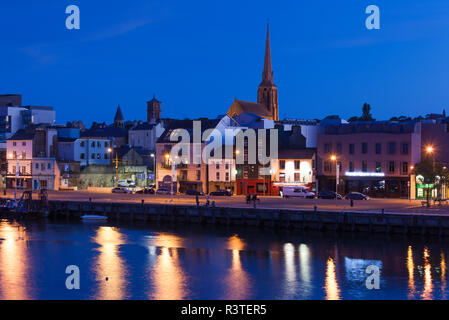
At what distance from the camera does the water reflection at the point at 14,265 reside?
132ft

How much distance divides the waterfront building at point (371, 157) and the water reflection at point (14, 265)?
147 feet

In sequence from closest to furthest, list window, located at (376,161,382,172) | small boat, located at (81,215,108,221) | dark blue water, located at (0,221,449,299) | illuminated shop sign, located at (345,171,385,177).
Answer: dark blue water, located at (0,221,449,299)
small boat, located at (81,215,108,221)
illuminated shop sign, located at (345,171,385,177)
window, located at (376,161,382,172)

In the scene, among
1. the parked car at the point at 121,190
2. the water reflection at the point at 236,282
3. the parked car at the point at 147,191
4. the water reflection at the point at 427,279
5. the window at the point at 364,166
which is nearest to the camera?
the water reflection at the point at 427,279

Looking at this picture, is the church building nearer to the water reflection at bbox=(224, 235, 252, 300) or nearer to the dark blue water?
the dark blue water

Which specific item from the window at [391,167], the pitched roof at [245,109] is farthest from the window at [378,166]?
the pitched roof at [245,109]

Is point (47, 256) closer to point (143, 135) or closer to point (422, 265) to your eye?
point (422, 265)

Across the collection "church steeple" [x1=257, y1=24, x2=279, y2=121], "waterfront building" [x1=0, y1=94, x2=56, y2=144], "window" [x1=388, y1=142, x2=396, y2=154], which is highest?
"church steeple" [x1=257, y1=24, x2=279, y2=121]

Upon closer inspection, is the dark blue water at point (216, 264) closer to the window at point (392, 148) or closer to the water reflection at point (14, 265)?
the water reflection at point (14, 265)

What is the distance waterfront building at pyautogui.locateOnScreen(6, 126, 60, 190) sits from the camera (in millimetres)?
115312

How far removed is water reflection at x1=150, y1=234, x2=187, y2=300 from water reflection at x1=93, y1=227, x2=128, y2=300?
2.02 meters

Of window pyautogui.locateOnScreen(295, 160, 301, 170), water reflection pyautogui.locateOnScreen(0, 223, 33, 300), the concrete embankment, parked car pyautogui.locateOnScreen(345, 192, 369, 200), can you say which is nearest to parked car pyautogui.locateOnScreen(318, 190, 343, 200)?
parked car pyautogui.locateOnScreen(345, 192, 369, 200)
